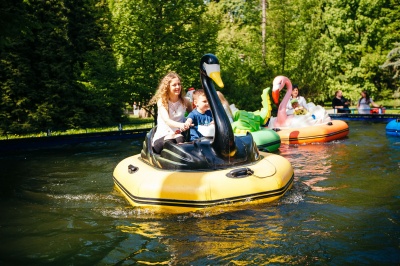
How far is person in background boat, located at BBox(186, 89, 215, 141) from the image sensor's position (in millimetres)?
6383

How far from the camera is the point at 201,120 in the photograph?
6.41 meters

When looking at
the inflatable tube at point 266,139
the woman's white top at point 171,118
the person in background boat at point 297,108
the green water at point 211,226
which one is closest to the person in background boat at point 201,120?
the woman's white top at point 171,118

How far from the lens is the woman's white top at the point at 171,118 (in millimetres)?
6309

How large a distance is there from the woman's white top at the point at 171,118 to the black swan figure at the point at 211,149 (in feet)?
1.32

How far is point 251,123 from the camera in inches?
407

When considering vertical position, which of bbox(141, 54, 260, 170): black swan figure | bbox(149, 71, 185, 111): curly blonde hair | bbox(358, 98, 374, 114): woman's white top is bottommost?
bbox(358, 98, 374, 114): woman's white top

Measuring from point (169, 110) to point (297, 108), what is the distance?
7695 mm

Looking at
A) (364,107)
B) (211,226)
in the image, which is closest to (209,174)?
(211,226)

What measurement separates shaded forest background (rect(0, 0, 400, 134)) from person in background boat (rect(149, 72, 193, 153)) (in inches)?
159

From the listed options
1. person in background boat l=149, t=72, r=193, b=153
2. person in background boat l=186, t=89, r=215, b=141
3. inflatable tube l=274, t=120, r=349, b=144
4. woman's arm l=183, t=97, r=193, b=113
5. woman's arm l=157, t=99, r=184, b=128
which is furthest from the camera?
inflatable tube l=274, t=120, r=349, b=144

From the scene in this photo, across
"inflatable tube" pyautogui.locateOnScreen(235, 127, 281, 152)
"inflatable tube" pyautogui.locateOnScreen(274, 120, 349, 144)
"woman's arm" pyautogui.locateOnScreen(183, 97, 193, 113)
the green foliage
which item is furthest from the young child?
"woman's arm" pyautogui.locateOnScreen(183, 97, 193, 113)

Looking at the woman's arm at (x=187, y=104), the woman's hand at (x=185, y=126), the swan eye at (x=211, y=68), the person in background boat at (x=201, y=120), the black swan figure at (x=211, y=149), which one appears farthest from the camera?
the woman's arm at (x=187, y=104)

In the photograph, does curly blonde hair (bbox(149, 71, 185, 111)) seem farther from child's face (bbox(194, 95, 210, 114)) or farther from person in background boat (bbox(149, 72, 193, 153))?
child's face (bbox(194, 95, 210, 114))

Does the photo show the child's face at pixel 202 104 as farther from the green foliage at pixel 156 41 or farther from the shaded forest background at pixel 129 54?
the green foliage at pixel 156 41
